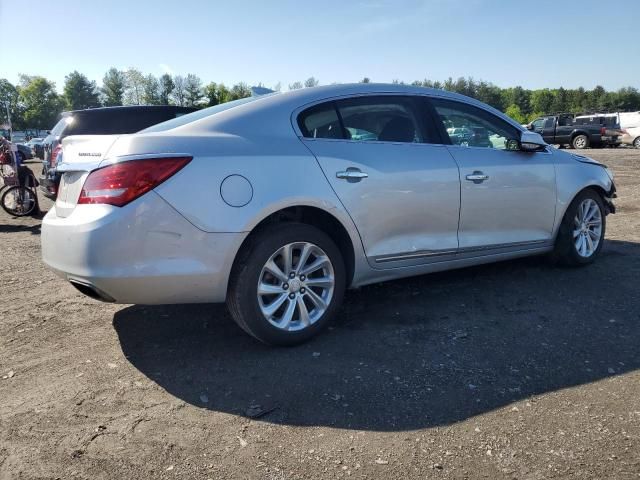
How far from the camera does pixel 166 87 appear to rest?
103375mm

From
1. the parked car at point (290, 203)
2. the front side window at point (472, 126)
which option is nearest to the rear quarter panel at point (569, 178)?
the parked car at point (290, 203)

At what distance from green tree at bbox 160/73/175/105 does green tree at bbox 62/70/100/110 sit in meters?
15.4

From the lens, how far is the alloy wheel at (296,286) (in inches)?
134

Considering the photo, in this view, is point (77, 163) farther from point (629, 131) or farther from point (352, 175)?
point (629, 131)

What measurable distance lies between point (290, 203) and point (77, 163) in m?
1.33

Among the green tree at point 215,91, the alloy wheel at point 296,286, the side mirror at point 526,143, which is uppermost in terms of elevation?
the green tree at point 215,91

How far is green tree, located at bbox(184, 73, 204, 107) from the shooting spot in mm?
102188

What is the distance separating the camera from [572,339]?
3.61 metres

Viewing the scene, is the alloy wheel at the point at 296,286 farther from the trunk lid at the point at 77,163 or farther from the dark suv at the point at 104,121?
the dark suv at the point at 104,121

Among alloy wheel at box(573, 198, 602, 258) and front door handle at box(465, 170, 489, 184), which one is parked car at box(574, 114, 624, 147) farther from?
front door handle at box(465, 170, 489, 184)

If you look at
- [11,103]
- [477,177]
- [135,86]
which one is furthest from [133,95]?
[477,177]

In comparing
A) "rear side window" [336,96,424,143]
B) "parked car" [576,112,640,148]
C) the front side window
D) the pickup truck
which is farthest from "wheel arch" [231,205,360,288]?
"parked car" [576,112,640,148]

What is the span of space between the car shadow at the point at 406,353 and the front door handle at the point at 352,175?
106cm

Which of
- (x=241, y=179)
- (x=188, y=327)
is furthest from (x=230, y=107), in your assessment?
(x=188, y=327)
